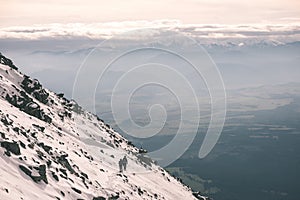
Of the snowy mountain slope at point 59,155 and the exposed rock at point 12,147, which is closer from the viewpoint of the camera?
the snowy mountain slope at point 59,155

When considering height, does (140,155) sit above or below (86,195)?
above

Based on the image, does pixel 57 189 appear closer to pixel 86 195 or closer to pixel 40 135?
pixel 86 195

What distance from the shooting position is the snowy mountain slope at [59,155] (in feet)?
171

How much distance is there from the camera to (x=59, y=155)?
6606 cm

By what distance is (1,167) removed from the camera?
48.8 meters

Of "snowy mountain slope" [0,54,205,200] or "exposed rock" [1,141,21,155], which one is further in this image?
"exposed rock" [1,141,21,155]

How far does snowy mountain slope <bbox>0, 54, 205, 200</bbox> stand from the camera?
52.1m

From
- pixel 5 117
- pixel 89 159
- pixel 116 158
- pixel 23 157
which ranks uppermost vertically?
pixel 116 158

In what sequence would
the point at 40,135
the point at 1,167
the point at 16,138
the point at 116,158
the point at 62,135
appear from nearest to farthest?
the point at 1,167
the point at 16,138
the point at 40,135
the point at 62,135
the point at 116,158

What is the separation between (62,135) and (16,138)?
2339 centimetres

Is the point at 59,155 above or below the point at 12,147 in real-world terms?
above

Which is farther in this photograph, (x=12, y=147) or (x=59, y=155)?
(x=59, y=155)

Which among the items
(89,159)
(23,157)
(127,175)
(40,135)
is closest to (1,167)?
(23,157)

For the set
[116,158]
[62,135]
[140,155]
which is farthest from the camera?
[140,155]
